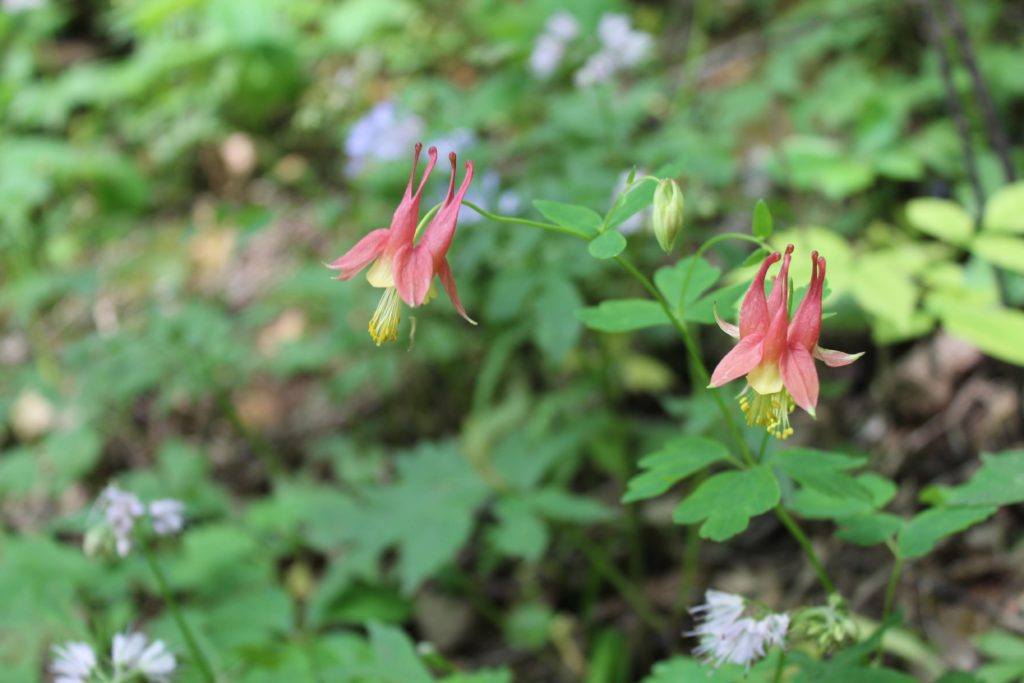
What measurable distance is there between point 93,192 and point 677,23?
3348 millimetres

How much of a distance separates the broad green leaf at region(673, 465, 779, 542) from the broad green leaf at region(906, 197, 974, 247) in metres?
1.16

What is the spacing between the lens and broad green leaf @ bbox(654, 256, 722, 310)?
1.29 metres

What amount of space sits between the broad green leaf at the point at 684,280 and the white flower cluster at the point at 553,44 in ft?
5.42

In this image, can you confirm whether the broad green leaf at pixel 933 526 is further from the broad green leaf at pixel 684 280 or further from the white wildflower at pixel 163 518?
the white wildflower at pixel 163 518

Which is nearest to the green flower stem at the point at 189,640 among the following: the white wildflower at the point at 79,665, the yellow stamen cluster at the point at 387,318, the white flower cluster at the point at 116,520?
the white flower cluster at the point at 116,520

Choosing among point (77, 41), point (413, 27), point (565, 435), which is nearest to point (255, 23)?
point (413, 27)

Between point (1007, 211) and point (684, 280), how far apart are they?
1.12 metres

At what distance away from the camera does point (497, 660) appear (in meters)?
2.54

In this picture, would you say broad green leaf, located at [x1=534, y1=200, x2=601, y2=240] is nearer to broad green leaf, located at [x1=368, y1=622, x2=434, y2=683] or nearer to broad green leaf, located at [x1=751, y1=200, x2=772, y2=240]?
broad green leaf, located at [x1=751, y1=200, x2=772, y2=240]

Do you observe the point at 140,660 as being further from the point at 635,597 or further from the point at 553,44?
the point at 553,44

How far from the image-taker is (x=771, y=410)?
1.11 m

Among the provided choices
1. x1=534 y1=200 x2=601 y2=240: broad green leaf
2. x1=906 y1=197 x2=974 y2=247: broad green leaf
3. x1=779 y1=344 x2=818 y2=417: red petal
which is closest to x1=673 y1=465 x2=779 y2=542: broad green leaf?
x1=779 y1=344 x2=818 y2=417: red petal

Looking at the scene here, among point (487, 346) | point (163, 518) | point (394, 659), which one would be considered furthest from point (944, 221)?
point (163, 518)

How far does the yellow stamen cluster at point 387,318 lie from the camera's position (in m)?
1.20
